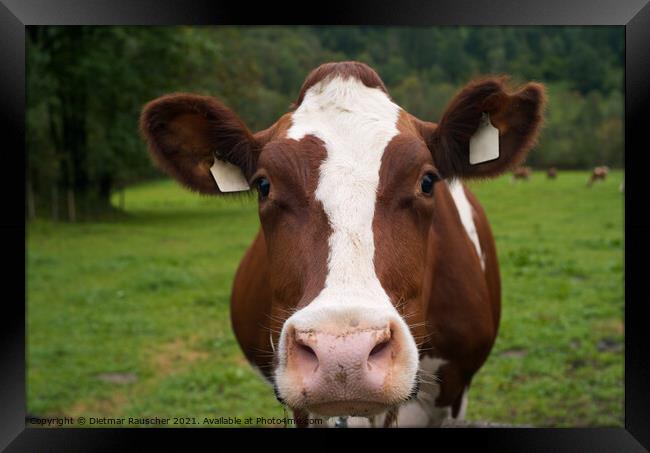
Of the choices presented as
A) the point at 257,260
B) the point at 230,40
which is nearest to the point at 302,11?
the point at 257,260

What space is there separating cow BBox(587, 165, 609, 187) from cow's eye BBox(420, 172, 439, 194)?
13935 millimetres

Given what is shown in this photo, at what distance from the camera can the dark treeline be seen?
17125 millimetres

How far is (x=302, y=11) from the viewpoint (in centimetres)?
271

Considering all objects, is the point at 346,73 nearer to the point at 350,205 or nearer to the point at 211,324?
the point at 350,205

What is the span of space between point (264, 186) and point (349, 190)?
40 cm

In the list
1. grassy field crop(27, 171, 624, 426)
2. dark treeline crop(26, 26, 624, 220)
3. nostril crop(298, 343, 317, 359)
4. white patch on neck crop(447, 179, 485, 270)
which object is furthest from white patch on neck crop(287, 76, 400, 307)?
dark treeline crop(26, 26, 624, 220)

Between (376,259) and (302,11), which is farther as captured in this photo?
(302,11)

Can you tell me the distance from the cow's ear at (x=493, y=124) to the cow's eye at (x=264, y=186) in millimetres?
720

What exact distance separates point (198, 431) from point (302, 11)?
1778 mm

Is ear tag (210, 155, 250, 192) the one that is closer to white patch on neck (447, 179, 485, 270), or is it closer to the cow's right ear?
the cow's right ear

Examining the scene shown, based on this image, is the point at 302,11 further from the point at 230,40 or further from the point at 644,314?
the point at 230,40

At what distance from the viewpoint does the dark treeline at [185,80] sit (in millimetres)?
17125

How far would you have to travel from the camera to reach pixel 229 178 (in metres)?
2.97

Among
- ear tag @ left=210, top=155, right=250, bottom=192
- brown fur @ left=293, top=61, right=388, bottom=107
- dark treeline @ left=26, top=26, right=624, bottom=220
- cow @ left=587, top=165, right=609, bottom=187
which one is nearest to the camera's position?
brown fur @ left=293, top=61, right=388, bottom=107
